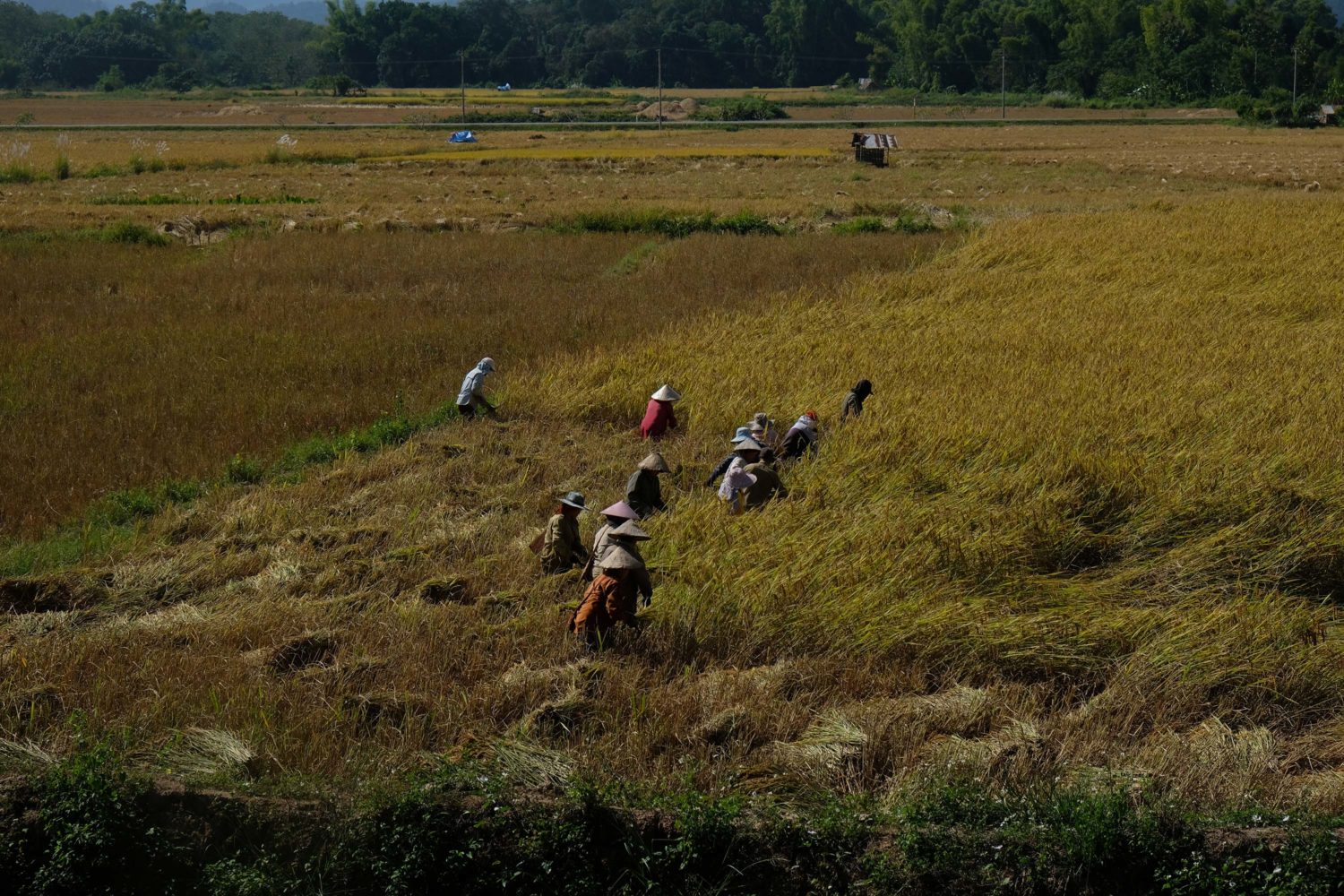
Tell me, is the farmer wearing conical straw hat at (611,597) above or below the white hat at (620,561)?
below

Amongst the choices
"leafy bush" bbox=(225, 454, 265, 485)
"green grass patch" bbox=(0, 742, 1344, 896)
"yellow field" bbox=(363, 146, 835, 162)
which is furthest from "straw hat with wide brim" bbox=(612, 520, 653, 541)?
"yellow field" bbox=(363, 146, 835, 162)

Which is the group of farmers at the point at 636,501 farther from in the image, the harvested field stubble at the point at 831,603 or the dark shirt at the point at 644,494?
the harvested field stubble at the point at 831,603

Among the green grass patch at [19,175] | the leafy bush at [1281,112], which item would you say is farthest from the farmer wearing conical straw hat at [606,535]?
the leafy bush at [1281,112]

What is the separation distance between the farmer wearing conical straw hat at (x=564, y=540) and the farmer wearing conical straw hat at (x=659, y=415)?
3239 mm

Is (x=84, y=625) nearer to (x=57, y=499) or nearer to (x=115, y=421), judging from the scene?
(x=57, y=499)

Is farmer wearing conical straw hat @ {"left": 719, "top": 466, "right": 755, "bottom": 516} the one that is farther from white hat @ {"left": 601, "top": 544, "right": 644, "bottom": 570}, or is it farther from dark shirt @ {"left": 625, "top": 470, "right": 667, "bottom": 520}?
white hat @ {"left": 601, "top": 544, "right": 644, "bottom": 570}

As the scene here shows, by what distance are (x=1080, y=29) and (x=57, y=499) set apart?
99.9 meters

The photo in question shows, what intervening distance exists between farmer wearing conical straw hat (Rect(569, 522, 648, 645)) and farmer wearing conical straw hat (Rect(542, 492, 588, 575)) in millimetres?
925

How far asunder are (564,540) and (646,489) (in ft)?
3.97

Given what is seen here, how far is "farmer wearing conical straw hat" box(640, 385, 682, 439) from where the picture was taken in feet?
35.6

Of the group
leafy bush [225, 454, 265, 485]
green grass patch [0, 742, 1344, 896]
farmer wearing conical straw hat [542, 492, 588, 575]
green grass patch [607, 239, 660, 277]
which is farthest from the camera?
green grass patch [607, 239, 660, 277]

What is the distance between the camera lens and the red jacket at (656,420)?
10898 mm

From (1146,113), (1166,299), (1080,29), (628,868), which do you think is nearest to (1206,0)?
(1080,29)

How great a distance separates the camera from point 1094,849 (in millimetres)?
4828
